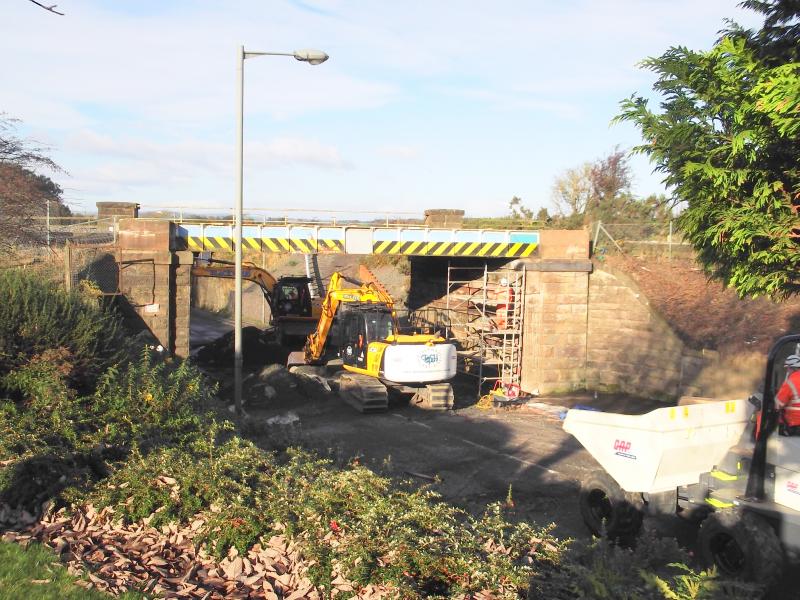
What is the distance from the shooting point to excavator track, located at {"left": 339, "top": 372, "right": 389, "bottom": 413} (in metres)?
17.5

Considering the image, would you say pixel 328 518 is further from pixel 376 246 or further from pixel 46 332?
pixel 376 246

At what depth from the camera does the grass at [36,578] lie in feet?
16.0

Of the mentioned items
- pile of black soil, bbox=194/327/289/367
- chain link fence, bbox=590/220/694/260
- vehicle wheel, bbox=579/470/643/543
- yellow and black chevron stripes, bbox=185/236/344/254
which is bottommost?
pile of black soil, bbox=194/327/289/367

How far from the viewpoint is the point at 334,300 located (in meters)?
20.9

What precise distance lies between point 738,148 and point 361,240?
552 inches

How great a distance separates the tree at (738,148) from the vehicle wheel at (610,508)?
284cm

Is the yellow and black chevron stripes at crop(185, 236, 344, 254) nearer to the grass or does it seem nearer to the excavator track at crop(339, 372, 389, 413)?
the excavator track at crop(339, 372, 389, 413)

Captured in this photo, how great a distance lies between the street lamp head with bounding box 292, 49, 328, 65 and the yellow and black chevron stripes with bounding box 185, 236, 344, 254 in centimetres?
806

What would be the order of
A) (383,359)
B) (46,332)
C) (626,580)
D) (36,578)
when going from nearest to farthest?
(626,580)
(36,578)
(46,332)
(383,359)

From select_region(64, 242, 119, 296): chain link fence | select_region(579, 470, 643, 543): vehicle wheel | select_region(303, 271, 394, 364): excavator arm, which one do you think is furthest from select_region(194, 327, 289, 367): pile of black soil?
select_region(579, 470, 643, 543): vehicle wheel

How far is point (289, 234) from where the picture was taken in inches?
782

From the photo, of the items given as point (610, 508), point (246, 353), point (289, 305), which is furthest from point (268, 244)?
point (610, 508)

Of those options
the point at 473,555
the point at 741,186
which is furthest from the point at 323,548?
the point at 741,186

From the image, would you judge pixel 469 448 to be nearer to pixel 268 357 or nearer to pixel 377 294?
pixel 377 294
